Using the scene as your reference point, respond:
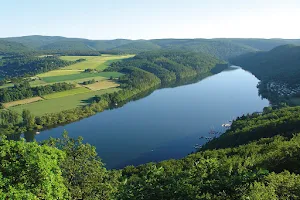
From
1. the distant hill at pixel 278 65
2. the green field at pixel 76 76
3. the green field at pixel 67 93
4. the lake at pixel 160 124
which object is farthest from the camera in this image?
the distant hill at pixel 278 65

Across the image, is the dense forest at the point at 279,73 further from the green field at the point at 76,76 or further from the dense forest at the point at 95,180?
the dense forest at the point at 95,180

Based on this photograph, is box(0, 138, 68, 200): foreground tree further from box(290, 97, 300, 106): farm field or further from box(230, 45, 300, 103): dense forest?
box(230, 45, 300, 103): dense forest

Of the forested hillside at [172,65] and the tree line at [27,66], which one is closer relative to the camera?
the tree line at [27,66]

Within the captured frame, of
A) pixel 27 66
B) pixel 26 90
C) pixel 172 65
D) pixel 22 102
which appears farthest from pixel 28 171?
pixel 27 66

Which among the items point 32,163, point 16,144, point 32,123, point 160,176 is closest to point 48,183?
point 32,163

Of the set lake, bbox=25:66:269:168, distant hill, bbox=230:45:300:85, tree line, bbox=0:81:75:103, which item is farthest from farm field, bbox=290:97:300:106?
tree line, bbox=0:81:75:103

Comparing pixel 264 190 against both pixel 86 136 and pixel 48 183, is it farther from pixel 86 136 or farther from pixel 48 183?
pixel 86 136

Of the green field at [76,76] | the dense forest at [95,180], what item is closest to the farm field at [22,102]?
the green field at [76,76]
